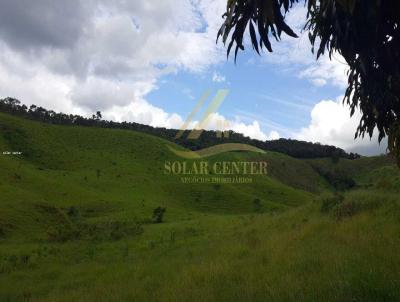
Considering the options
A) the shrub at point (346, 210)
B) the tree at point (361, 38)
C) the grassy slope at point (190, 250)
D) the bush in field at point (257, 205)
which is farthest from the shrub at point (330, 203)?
the bush in field at point (257, 205)

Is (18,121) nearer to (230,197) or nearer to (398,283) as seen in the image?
(230,197)

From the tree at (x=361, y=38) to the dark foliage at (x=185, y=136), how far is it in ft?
391

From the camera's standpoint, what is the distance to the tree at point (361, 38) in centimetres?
419

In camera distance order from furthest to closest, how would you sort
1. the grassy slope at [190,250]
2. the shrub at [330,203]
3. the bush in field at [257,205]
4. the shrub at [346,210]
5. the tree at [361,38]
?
the bush in field at [257,205], the shrub at [330,203], the shrub at [346,210], the grassy slope at [190,250], the tree at [361,38]

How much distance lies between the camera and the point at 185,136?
473 feet

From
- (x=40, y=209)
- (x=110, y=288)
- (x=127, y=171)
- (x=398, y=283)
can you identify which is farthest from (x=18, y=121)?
(x=398, y=283)

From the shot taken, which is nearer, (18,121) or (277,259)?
(277,259)

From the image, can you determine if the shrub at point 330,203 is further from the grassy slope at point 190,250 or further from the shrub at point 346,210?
the shrub at point 346,210

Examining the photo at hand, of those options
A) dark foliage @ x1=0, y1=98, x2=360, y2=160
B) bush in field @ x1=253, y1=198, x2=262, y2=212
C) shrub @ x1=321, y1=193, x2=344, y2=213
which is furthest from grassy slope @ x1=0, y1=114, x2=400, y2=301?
dark foliage @ x1=0, y1=98, x2=360, y2=160

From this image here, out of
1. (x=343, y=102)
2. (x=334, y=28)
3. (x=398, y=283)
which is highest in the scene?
(x=334, y=28)

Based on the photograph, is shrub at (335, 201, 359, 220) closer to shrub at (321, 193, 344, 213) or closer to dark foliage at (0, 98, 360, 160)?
shrub at (321, 193, 344, 213)

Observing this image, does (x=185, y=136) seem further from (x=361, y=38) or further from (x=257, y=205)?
(x=361, y=38)

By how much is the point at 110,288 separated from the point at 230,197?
63.0 metres

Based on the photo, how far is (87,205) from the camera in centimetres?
5228
